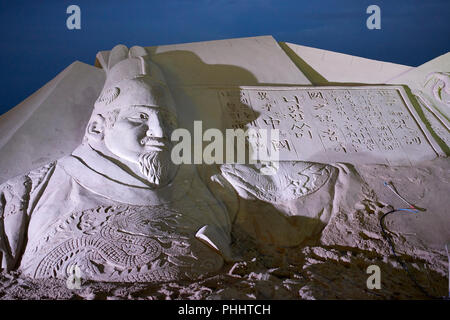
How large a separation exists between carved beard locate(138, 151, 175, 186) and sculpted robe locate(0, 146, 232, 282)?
0.21 feet

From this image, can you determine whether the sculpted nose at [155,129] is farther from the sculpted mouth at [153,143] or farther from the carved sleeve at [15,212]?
the carved sleeve at [15,212]

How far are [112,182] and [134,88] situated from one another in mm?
854

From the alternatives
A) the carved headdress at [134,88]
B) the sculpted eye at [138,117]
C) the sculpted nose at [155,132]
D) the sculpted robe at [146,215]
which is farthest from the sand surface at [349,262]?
the carved headdress at [134,88]

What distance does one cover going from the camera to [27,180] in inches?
99.0

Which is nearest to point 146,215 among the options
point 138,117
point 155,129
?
point 155,129

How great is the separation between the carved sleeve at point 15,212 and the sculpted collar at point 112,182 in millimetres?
218

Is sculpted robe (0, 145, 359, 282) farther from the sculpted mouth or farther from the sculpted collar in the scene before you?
the sculpted mouth

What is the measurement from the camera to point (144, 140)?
2629 mm

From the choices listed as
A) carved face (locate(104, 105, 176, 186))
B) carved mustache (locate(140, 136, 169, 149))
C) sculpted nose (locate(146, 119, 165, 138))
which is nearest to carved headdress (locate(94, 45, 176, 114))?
carved face (locate(104, 105, 176, 186))

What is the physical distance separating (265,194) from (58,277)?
149cm

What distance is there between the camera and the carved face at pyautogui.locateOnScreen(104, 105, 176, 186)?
2516mm

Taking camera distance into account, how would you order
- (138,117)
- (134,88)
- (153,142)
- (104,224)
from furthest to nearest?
(134,88)
(138,117)
(153,142)
(104,224)

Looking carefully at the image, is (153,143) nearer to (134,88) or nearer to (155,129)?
(155,129)
